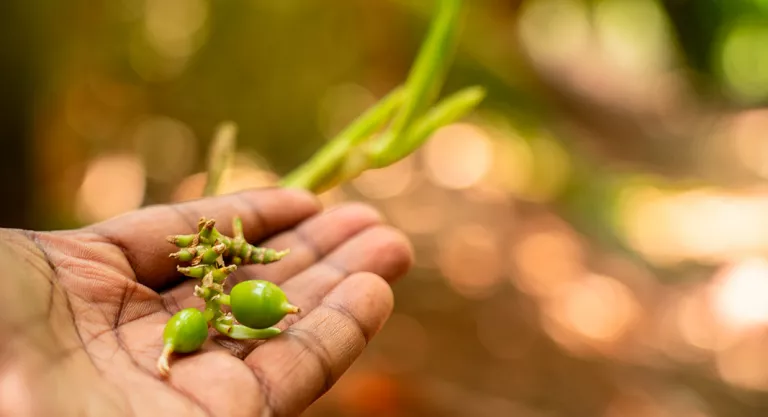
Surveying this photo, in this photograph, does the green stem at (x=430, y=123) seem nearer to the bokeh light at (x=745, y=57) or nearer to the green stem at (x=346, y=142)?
the green stem at (x=346, y=142)

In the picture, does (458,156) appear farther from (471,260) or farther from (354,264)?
(354,264)

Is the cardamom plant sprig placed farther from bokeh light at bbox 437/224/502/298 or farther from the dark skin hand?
bokeh light at bbox 437/224/502/298

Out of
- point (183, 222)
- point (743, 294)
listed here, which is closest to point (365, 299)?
point (183, 222)

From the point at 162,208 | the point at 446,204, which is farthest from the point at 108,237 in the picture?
the point at 446,204

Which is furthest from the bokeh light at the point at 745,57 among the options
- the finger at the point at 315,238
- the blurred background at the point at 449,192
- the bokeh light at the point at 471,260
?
the finger at the point at 315,238

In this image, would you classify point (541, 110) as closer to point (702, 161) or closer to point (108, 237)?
point (702, 161)

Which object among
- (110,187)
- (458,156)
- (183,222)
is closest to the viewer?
(183,222)

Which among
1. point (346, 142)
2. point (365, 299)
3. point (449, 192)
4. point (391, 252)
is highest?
point (449, 192)
